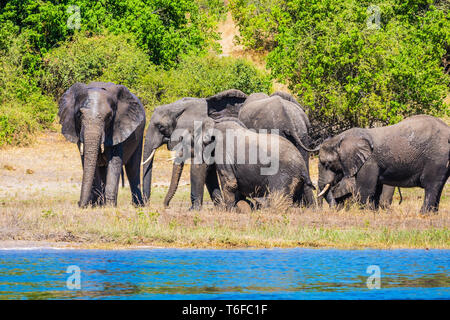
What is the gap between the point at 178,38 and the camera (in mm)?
44625

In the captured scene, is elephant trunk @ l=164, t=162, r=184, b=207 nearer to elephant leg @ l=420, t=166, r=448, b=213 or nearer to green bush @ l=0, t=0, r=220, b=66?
elephant leg @ l=420, t=166, r=448, b=213

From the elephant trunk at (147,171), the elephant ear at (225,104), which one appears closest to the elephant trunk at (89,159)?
the elephant trunk at (147,171)

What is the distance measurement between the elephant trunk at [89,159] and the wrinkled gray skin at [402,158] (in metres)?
5.26

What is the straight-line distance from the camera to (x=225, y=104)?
22.0 m

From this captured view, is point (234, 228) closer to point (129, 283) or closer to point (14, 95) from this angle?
point (129, 283)

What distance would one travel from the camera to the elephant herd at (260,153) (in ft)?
57.8

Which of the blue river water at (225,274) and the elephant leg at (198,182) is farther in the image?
the elephant leg at (198,182)

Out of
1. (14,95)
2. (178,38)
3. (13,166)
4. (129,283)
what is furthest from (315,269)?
(178,38)

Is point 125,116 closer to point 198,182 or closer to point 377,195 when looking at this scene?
point 198,182

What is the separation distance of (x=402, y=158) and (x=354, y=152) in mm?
1019

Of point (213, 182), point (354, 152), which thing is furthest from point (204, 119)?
point (354, 152)

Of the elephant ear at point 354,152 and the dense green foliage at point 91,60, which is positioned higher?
the dense green foliage at point 91,60

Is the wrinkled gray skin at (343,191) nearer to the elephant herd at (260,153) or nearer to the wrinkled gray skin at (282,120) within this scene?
the elephant herd at (260,153)

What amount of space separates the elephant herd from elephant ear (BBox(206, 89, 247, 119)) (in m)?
1.57
